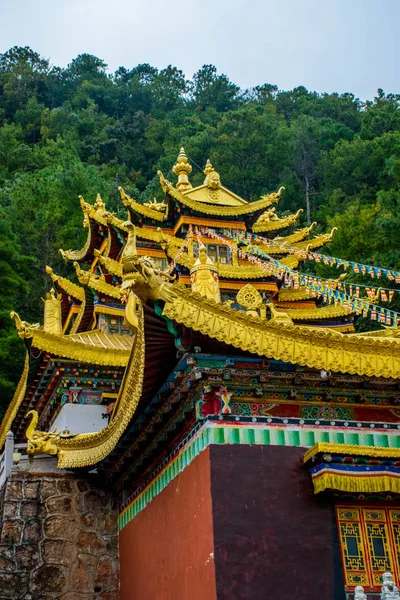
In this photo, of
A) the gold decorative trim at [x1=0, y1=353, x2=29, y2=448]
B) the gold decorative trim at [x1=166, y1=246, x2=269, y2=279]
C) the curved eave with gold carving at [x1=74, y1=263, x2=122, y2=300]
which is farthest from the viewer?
the gold decorative trim at [x1=166, y1=246, x2=269, y2=279]

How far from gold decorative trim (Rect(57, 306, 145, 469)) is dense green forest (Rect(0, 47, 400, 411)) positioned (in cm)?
1342

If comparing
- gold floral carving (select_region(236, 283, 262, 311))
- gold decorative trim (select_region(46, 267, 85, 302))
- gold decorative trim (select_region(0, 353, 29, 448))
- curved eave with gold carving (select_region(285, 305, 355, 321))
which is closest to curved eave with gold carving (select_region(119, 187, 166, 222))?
gold decorative trim (select_region(46, 267, 85, 302))

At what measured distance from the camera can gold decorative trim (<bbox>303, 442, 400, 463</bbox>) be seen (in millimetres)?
8516

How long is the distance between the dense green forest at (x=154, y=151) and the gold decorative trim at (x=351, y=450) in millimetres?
18614

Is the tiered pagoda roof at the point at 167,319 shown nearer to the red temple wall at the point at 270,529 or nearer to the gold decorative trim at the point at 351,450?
the gold decorative trim at the point at 351,450

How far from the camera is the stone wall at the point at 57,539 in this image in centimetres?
1227

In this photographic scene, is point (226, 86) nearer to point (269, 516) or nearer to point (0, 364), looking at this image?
point (0, 364)

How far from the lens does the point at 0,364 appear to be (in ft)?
89.5

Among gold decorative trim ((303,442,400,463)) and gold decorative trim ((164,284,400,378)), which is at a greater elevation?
gold decorative trim ((164,284,400,378))

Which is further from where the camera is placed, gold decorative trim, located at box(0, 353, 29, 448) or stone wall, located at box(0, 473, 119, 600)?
gold decorative trim, located at box(0, 353, 29, 448)

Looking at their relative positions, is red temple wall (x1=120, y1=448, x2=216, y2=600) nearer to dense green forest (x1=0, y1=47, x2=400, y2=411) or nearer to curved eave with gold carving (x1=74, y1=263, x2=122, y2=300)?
Result: curved eave with gold carving (x1=74, y1=263, x2=122, y2=300)

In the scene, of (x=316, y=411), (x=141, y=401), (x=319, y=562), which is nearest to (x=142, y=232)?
(x=141, y=401)

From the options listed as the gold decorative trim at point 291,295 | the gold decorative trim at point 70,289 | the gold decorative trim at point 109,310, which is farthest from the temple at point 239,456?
the gold decorative trim at point 70,289

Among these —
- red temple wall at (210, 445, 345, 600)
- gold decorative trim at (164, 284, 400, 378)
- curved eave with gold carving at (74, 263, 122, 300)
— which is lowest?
red temple wall at (210, 445, 345, 600)
